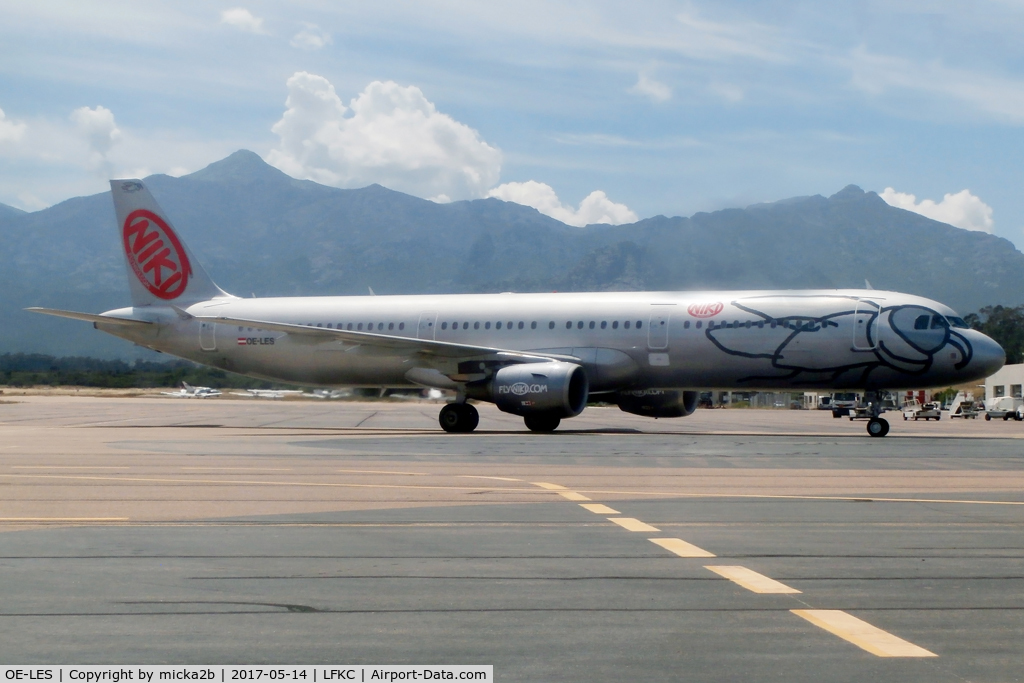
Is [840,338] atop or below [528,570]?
atop

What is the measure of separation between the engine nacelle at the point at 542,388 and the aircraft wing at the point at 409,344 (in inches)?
35.1

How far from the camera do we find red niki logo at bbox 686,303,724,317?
26250 millimetres

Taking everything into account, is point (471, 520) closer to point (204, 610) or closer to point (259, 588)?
point (259, 588)

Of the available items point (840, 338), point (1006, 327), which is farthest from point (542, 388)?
point (1006, 327)

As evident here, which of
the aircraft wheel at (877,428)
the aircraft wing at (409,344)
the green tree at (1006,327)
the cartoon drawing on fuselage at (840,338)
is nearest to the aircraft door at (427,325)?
the aircraft wing at (409,344)

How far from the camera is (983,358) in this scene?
24.7 metres

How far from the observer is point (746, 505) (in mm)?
10969

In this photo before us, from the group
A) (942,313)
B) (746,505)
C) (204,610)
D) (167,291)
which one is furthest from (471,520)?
(167,291)

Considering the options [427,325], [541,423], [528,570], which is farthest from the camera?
[427,325]

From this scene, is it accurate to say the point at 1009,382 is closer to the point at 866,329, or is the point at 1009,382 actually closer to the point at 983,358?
the point at 983,358

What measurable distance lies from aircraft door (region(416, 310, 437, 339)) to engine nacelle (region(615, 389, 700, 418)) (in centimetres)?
517

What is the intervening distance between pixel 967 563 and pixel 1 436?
20.5 metres

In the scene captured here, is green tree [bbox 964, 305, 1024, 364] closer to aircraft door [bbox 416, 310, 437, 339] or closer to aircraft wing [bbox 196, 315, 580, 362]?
aircraft door [bbox 416, 310, 437, 339]

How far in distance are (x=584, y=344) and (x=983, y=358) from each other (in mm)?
9060
